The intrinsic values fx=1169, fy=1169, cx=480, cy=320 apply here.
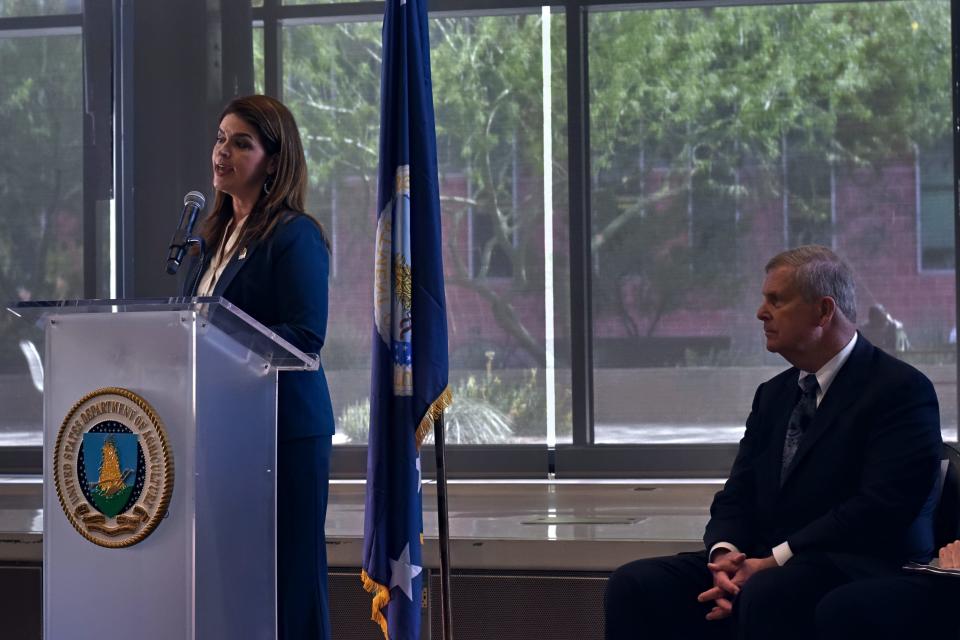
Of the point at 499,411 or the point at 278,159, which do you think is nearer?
the point at 278,159

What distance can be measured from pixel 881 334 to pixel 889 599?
2.73 metres

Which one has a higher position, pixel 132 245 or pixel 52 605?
pixel 132 245

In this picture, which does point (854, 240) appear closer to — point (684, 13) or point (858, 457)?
point (684, 13)

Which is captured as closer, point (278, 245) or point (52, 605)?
point (52, 605)

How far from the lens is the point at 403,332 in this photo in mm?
3051

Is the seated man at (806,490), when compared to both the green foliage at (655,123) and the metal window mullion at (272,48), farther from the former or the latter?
the metal window mullion at (272,48)

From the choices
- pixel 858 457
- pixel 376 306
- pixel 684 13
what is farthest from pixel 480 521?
pixel 684 13

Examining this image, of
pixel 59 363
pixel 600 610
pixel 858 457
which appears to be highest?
pixel 59 363

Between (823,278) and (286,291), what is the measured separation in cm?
134

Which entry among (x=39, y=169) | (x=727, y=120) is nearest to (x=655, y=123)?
(x=727, y=120)

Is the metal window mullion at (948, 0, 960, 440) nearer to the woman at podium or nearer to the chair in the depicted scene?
the chair

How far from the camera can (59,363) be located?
229 cm

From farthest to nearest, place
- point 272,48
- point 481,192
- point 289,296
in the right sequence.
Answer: point 272,48 → point 481,192 → point 289,296

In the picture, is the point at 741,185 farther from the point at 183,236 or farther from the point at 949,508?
the point at 183,236
